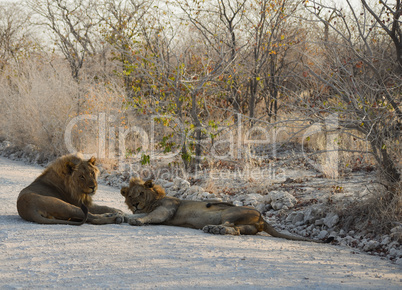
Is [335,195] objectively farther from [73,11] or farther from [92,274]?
[73,11]

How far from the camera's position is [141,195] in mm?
6363

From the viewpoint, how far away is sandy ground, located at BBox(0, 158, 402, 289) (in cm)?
363

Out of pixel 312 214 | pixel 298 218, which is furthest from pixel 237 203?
pixel 312 214

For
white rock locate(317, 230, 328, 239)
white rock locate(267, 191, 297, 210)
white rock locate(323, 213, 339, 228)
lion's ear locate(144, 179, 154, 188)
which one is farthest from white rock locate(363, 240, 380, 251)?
lion's ear locate(144, 179, 154, 188)

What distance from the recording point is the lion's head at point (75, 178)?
19.1 feet

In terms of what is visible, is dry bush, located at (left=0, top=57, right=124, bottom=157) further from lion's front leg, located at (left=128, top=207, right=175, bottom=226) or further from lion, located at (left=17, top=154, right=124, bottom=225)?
lion's front leg, located at (left=128, top=207, right=175, bottom=226)

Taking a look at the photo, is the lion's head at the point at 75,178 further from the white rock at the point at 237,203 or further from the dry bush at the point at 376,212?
the dry bush at the point at 376,212

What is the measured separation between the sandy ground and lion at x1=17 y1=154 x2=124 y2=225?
18cm

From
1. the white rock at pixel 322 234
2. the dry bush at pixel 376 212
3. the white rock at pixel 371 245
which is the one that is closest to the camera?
the white rock at pixel 371 245

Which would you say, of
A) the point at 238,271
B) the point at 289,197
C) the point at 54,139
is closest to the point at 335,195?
the point at 289,197

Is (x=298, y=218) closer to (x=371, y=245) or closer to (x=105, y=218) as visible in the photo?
(x=371, y=245)

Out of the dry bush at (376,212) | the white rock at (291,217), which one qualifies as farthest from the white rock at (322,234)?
the white rock at (291,217)

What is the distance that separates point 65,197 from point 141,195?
1045 millimetres

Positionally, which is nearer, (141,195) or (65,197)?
(65,197)
